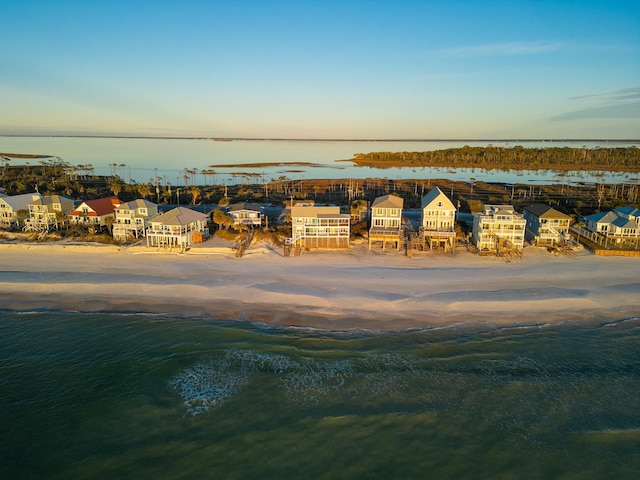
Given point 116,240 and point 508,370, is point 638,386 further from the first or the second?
point 116,240

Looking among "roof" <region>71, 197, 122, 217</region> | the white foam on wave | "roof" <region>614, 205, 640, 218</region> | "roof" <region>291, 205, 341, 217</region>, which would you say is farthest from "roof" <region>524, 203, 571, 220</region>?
"roof" <region>71, 197, 122, 217</region>

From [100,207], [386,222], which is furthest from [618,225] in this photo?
[100,207]

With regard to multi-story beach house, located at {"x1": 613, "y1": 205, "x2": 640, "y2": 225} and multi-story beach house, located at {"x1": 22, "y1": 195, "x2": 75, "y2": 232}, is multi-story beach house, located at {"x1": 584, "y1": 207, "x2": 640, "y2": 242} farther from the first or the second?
multi-story beach house, located at {"x1": 22, "y1": 195, "x2": 75, "y2": 232}

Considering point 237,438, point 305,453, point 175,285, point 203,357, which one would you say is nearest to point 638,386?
point 305,453

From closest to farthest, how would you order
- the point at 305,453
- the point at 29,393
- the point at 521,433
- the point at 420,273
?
1. the point at 305,453
2. the point at 521,433
3. the point at 29,393
4. the point at 420,273

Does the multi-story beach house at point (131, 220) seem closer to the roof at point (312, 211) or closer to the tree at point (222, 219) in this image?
the tree at point (222, 219)

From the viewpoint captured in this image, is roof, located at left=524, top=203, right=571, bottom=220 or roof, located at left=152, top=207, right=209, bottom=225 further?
roof, located at left=524, top=203, right=571, bottom=220
